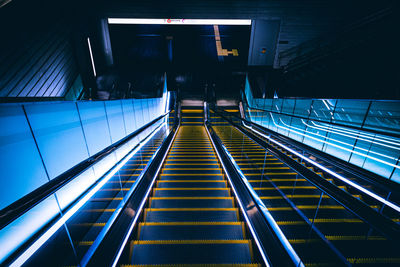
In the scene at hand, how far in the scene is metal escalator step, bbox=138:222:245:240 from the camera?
6.33ft

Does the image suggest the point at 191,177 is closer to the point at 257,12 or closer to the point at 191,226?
the point at 191,226

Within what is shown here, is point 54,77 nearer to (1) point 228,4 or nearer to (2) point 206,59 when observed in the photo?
(2) point 206,59

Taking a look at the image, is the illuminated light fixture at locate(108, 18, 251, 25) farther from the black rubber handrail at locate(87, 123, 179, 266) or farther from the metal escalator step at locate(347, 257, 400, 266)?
the metal escalator step at locate(347, 257, 400, 266)

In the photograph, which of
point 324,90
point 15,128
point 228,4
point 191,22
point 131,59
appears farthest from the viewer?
point 131,59

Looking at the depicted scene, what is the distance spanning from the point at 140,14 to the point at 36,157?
12013mm

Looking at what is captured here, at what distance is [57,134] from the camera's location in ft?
8.77

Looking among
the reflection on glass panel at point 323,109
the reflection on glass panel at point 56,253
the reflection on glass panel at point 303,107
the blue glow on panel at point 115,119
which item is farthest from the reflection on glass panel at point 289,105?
the reflection on glass panel at point 56,253

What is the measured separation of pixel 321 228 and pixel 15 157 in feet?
12.5

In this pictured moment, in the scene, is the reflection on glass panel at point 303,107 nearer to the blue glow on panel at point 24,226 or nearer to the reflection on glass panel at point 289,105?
the reflection on glass panel at point 289,105

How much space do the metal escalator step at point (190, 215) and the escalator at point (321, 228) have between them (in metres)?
0.59

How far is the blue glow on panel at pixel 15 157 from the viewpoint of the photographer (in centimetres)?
199

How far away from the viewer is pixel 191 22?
11227mm

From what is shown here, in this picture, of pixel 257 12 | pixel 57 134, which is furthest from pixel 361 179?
pixel 257 12

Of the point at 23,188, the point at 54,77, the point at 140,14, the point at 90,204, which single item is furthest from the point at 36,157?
the point at 140,14
